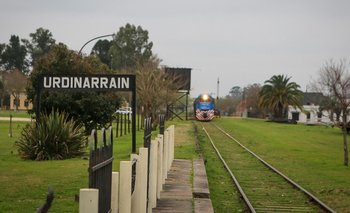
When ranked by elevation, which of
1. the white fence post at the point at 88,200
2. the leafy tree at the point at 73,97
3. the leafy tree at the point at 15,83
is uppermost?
the leafy tree at the point at 15,83

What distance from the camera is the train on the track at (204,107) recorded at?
61.1 metres

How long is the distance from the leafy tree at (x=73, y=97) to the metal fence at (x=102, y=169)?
54.6 ft

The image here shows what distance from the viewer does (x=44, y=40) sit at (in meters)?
103

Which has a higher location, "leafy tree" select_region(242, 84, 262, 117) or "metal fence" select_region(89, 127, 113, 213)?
"leafy tree" select_region(242, 84, 262, 117)

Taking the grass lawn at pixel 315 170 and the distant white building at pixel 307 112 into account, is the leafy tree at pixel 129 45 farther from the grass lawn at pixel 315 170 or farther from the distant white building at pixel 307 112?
the grass lawn at pixel 315 170

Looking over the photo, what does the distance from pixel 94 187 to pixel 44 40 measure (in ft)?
333

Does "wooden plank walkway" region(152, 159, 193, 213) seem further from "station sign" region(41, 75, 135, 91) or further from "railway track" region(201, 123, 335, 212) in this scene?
"station sign" region(41, 75, 135, 91)

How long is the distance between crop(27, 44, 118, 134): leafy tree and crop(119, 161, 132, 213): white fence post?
51.9 ft

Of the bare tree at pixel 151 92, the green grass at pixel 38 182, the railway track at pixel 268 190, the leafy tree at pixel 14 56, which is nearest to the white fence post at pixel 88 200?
the green grass at pixel 38 182

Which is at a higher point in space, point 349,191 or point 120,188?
point 120,188

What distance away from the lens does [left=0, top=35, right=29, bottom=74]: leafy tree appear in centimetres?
10550

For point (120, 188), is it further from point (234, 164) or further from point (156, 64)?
point (156, 64)

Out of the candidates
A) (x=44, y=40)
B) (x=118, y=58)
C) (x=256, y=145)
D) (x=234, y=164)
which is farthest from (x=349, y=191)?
(x=44, y=40)

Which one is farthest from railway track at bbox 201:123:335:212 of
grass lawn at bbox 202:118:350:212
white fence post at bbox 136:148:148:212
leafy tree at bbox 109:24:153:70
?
leafy tree at bbox 109:24:153:70
